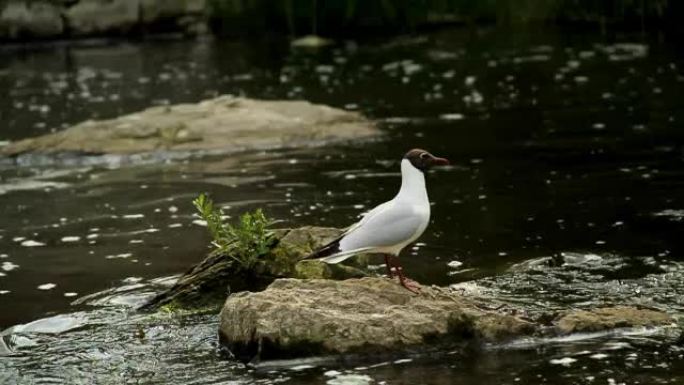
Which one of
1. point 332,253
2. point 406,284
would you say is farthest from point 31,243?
point 406,284

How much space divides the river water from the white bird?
1176mm

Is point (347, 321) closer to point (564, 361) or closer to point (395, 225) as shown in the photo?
point (395, 225)

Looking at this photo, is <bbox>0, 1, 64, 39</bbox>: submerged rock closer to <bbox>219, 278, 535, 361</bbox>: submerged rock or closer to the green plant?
the green plant

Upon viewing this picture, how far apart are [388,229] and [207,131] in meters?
11.5

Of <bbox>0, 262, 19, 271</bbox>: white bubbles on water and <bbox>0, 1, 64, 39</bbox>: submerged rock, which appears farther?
<bbox>0, 1, 64, 39</bbox>: submerged rock

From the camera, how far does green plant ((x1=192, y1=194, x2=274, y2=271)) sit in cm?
1061

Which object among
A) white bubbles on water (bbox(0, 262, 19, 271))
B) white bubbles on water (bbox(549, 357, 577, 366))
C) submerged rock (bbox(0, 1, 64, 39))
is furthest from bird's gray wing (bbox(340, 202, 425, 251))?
submerged rock (bbox(0, 1, 64, 39))

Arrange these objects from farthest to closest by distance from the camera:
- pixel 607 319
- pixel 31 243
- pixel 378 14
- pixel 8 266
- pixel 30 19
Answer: pixel 30 19
pixel 378 14
pixel 31 243
pixel 8 266
pixel 607 319

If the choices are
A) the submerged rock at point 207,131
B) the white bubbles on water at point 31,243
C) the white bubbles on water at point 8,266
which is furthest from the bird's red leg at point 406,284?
the submerged rock at point 207,131

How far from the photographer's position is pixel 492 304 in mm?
10359

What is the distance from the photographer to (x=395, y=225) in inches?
390

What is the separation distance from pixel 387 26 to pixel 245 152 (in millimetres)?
23703

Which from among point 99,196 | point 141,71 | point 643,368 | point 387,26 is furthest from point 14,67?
point 643,368

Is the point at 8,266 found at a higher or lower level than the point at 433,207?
higher
